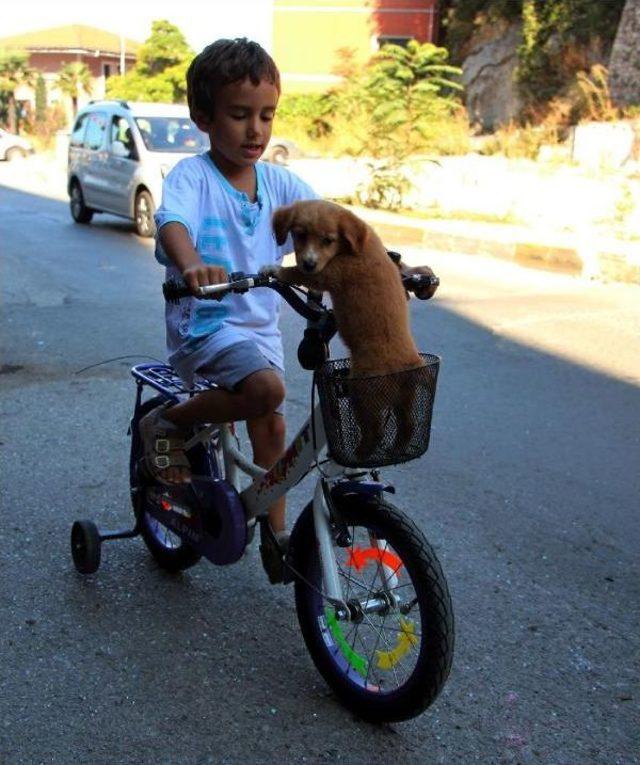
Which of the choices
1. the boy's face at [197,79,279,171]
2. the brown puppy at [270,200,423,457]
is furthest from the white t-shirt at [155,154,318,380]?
the brown puppy at [270,200,423,457]

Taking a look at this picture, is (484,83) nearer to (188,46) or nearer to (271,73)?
(188,46)

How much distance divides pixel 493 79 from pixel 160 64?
2180 centimetres

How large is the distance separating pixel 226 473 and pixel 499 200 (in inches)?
487

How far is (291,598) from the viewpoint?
Result: 337 centimetres

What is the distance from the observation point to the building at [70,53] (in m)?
53.5

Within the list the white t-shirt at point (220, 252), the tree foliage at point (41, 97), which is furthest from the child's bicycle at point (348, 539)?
the tree foliage at point (41, 97)

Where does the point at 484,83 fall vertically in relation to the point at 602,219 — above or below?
above

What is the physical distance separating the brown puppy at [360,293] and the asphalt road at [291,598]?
934 mm

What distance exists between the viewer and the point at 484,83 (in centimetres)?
2836

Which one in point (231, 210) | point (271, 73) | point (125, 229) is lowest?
point (125, 229)

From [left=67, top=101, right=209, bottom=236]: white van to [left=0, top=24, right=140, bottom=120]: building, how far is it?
38643 mm

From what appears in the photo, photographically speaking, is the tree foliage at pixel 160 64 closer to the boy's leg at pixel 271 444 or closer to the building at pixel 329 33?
the building at pixel 329 33

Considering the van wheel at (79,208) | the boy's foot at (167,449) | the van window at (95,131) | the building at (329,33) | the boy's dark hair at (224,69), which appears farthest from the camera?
the building at (329,33)

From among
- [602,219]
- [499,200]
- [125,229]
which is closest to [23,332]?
[125,229]
